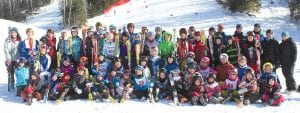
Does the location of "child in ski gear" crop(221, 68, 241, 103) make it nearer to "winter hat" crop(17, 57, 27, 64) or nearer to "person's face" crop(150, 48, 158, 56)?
"person's face" crop(150, 48, 158, 56)

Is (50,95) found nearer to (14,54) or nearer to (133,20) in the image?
(14,54)

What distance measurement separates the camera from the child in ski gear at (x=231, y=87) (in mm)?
12711

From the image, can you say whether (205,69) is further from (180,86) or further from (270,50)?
(270,50)

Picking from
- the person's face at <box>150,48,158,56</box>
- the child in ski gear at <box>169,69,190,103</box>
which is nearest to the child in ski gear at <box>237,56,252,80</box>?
the child in ski gear at <box>169,69,190,103</box>

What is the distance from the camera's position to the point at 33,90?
1273 centimetres

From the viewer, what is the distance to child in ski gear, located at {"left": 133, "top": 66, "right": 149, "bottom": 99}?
13.0 metres

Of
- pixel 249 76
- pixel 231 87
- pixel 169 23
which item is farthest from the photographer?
pixel 169 23

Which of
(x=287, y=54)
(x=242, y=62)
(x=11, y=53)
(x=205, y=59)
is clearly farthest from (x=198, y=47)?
(x=11, y=53)

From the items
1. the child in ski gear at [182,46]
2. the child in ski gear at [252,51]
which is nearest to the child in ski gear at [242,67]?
the child in ski gear at [252,51]

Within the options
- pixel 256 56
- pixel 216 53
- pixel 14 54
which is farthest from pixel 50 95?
pixel 256 56

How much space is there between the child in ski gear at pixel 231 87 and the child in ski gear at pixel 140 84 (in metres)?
1.81

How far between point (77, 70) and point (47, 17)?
32502 millimetres

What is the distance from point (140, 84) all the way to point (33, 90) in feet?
8.19

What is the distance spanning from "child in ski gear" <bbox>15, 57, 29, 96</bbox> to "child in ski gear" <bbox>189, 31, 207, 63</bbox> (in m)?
4.07
